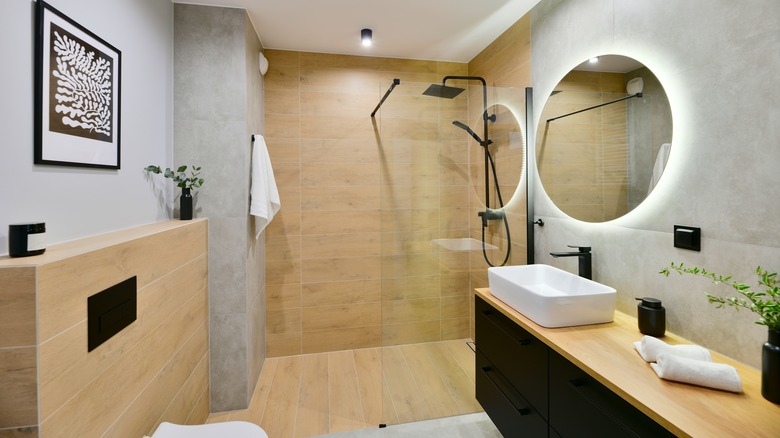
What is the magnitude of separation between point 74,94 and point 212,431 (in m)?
1.49

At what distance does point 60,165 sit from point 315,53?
2.20m

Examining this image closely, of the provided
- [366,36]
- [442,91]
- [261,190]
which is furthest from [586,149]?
[261,190]

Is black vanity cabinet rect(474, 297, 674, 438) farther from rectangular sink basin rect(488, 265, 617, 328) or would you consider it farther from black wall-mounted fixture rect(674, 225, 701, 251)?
black wall-mounted fixture rect(674, 225, 701, 251)

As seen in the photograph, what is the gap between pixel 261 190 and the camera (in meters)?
2.37

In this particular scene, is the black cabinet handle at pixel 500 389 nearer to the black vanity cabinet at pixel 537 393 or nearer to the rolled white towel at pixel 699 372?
the black vanity cabinet at pixel 537 393

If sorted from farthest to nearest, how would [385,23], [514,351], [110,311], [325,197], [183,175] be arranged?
[325,197]
[385,23]
[183,175]
[514,351]
[110,311]

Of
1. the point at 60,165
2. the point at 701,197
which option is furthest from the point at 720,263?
the point at 60,165

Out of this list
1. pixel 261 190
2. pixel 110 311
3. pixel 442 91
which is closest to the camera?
pixel 110 311

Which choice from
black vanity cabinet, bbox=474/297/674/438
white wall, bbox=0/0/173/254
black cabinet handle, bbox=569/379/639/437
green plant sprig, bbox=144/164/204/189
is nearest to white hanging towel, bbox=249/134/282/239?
green plant sprig, bbox=144/164/204/189

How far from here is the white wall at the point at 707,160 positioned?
1.09m

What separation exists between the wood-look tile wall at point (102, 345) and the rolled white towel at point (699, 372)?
1795 mm

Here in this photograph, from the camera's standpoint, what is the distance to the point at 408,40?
2.81m

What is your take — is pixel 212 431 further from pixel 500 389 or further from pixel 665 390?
pixel 665 390

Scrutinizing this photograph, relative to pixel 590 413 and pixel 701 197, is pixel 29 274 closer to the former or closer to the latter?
Result: pixel 590 413
